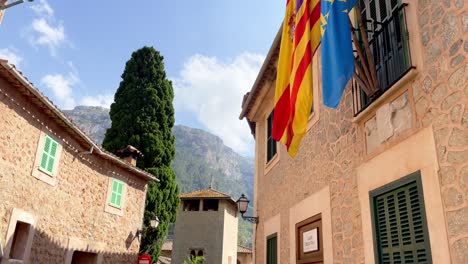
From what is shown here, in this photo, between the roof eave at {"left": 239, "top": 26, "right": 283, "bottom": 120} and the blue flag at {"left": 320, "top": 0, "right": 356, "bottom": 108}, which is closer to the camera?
the blue flag at {"left": 320, "top": 0, "right": 356, "bottom": 108}

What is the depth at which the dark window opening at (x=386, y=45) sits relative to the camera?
415 centimetres

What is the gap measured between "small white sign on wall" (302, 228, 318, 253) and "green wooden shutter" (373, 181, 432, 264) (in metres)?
1.82

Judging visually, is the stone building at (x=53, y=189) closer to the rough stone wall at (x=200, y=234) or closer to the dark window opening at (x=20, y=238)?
the dark window opening at (x=20, y=238)

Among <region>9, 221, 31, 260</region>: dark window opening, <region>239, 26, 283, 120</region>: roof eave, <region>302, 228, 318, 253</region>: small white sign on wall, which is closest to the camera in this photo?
<region>302, 228, 318, 253</region>: small white sign on wall

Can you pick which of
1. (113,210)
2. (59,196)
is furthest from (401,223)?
(113,210)

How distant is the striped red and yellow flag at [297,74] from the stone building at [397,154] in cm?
76

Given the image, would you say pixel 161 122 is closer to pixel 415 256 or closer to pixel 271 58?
pixel 271 58

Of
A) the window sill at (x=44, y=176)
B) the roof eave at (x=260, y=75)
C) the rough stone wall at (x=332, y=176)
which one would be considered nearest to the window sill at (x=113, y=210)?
the window sill at (x=44, y=176)

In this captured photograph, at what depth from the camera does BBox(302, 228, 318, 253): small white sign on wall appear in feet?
19.3

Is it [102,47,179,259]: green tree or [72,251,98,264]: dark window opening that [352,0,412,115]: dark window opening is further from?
[102,47,179,259]: green tree

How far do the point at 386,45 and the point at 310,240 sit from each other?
10.5 feet

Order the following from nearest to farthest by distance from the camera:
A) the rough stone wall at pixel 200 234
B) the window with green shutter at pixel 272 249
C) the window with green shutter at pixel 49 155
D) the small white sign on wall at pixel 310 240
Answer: the small white sign on wall at pixel 310 240
the window with green shutter at pixel 272 249
the window with green shutter at pixel 49 155
the rough stone wall at pixel 200 234

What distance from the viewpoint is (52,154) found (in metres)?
10.6

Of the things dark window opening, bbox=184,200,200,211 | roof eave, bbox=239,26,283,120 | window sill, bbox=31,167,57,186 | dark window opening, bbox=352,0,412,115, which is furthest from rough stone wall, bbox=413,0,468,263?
dark window opening, bbox=184,200,200,211
